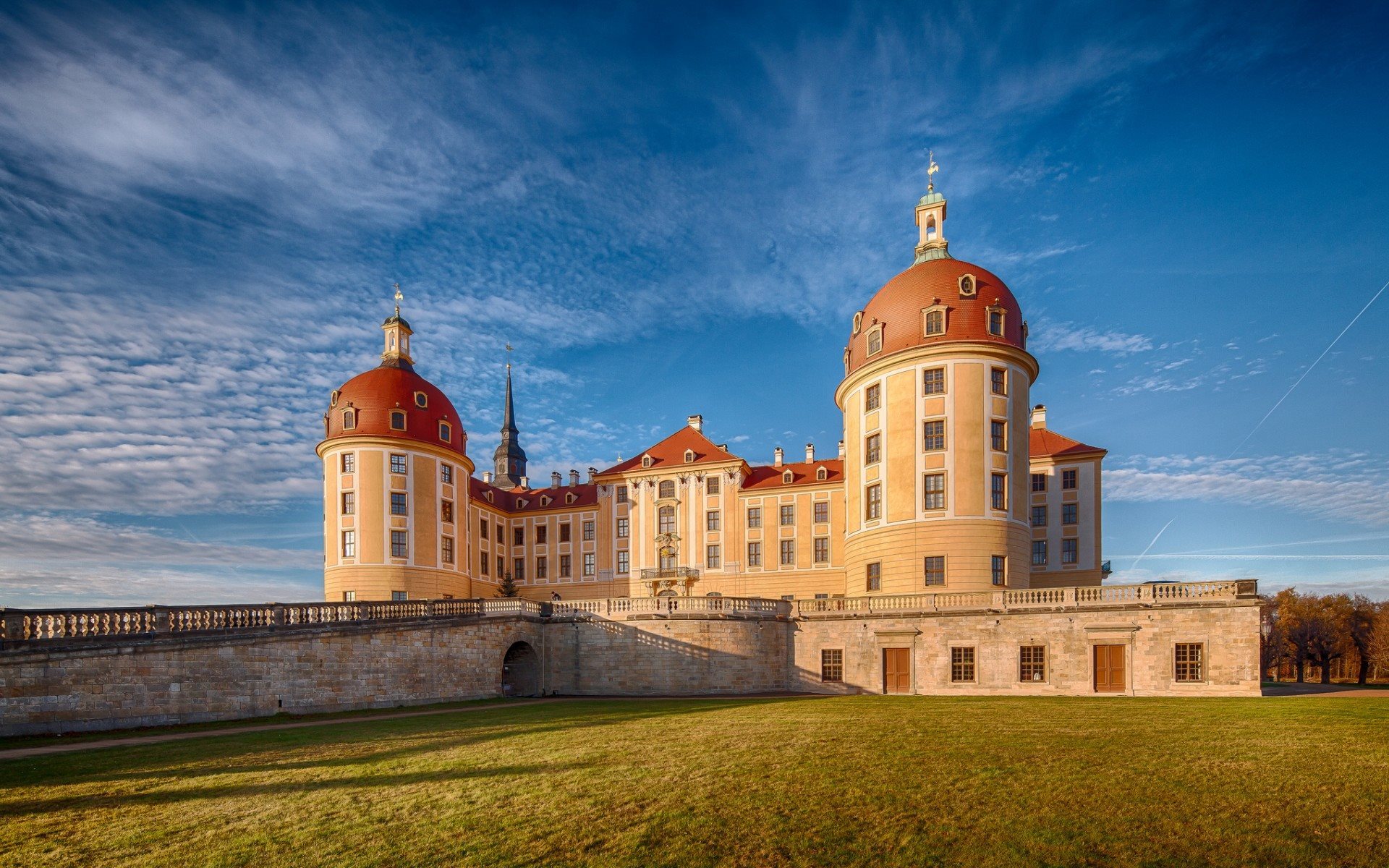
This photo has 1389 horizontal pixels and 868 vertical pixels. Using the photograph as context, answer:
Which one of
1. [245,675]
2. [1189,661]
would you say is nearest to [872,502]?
[1189,661]

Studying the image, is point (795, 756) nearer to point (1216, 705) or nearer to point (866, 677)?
point (1216, 705)

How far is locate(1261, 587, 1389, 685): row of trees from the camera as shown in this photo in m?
57.8

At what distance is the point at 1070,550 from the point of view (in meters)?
47.0

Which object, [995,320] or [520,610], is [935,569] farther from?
[520,610]

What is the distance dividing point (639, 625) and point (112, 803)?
24.4 m

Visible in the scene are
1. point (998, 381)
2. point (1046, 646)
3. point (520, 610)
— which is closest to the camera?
point (1046, 646)

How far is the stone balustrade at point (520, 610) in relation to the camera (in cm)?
1995

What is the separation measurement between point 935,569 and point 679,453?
24.6 metres

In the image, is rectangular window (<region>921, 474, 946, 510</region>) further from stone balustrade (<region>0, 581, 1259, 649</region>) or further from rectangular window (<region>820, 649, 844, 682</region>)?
rectangular window (<region>820, 649, 844, 682</region>)

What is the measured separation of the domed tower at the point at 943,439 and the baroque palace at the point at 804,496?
0.30 ft

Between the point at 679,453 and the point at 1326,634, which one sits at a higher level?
the point at 679,453

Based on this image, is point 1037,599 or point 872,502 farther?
point 872,502

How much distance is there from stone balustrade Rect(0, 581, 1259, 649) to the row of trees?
35.5 meters

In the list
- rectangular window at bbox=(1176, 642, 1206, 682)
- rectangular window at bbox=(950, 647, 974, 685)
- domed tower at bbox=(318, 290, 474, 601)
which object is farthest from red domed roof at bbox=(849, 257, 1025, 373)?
domed tower at bbox=(318, 290, 474, 601)
